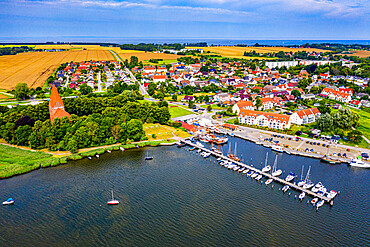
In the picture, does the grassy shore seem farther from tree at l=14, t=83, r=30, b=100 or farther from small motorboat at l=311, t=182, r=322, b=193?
tree at l=14, t=83, r=30, b=100

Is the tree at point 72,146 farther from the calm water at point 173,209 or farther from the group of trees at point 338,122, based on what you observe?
the group of trees at point 338,122

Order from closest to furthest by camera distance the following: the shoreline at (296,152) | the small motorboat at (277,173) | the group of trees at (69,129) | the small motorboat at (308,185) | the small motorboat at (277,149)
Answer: the small motorboat at (308,185), the small motorboat at (277,173), the shoreline at (296,152), the group of trees at (69,129), the small motorboat at (277,149)

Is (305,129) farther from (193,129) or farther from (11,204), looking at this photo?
(11,204)

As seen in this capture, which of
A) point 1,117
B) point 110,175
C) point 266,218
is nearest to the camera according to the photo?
point 266,218

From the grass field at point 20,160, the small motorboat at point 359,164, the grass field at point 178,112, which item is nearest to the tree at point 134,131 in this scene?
the grass field at point 20,160

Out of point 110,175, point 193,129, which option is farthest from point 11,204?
point 193,129
